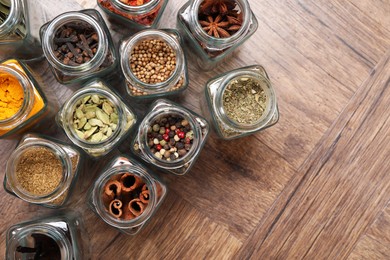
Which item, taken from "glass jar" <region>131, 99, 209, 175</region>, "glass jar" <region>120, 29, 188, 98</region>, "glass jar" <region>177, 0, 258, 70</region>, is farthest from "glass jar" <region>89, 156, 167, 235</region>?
"glass jar" <region>177, 0, 258, 70</region>

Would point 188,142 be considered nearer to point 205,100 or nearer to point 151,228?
point 205,100

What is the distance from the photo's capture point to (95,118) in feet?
3.49

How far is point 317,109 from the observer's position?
122cm

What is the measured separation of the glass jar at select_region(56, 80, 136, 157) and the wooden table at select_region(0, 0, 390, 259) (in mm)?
163

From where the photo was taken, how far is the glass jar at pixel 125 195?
A: 105cm

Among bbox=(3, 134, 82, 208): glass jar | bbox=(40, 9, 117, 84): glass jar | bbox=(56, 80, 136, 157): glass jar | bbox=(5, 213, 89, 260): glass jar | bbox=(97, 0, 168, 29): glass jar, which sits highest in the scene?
bbox=(97, 0, 168, 29): glass jar

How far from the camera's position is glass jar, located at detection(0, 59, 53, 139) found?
103 centimetres

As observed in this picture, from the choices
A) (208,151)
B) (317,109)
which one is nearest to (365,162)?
(317,109)

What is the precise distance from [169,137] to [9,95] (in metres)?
0.40

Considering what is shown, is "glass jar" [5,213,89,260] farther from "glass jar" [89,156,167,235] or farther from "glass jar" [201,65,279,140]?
"glass jar" [201,65,279,140]

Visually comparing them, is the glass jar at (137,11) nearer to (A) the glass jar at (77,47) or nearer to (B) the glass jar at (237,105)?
(A) the glass jar at (77,47)

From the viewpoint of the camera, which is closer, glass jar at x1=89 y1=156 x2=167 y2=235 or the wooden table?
glass jar at x1=89 y1=156 x2=167 y2=235

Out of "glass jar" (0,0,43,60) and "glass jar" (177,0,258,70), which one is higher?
"glass jar" (177,0,258,70)

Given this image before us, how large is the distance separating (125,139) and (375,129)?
690 mm
